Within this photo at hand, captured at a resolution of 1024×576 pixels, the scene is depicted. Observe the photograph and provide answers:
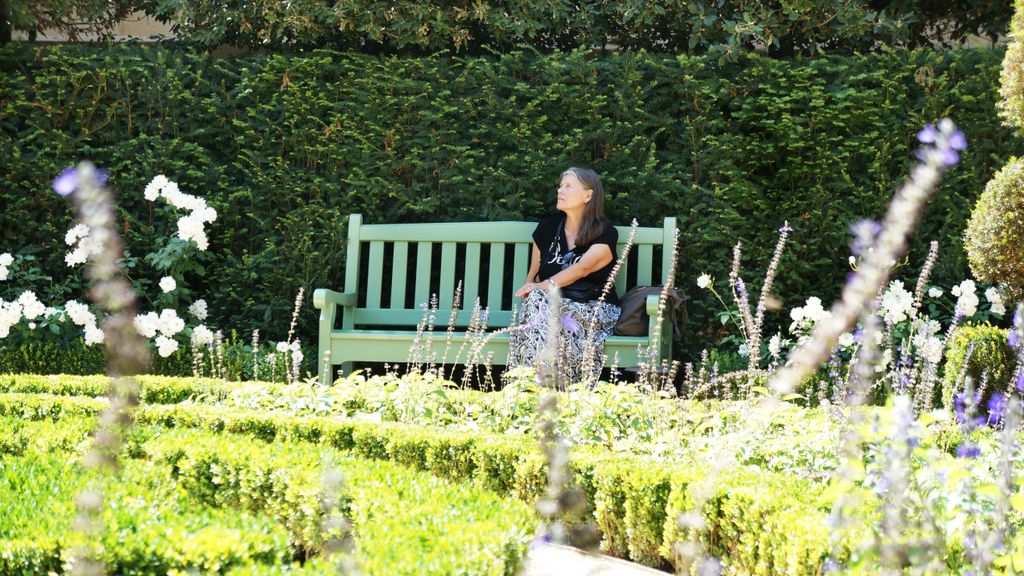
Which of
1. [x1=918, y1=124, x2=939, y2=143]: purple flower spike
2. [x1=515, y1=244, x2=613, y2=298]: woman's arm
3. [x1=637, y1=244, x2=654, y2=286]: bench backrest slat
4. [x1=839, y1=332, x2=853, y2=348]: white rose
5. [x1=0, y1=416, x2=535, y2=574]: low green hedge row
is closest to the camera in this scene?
[x1=918, y1=124, x2=939, y2=143]: purple flower spike

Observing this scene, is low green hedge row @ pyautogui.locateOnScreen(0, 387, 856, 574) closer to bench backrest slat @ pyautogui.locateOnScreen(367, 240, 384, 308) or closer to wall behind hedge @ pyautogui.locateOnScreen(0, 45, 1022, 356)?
bench backrest slat @ pyautogui.locateOnScreen(367, 240, 384, 308)

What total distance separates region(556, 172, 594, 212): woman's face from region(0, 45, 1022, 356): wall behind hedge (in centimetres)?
52

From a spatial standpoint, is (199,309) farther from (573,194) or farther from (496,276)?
(573,194)

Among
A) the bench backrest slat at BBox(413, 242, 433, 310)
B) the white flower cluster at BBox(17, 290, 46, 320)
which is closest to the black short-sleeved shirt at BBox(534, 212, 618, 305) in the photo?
the bench backrest slat at BBox(413, 242, 433, 310)

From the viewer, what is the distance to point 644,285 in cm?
610

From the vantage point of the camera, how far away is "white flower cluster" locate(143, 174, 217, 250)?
6262 millimetres

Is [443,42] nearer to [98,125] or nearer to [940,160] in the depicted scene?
[98,125]

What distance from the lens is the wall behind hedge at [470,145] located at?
251 inches

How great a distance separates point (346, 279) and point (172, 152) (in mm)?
1557

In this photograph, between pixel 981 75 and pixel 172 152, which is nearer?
pixel 981 75

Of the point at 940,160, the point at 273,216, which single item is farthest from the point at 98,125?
the point at 940,160

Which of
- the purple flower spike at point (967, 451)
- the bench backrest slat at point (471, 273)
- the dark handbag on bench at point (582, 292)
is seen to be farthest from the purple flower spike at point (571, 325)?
the purple flower spike at point (967, 451)

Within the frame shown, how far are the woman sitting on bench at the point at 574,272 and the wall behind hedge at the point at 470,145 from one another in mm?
499

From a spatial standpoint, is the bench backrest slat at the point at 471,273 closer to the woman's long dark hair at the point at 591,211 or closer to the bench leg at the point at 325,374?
the woman's long dark hair at the point at 591,211
